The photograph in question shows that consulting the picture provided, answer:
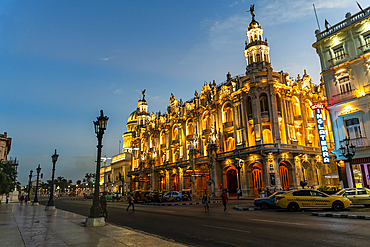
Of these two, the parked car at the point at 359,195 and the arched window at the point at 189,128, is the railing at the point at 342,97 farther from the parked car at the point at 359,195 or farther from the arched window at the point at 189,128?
the arched window at the point at 189,128

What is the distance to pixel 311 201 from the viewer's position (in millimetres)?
16734

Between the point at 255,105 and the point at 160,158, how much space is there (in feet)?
91.6

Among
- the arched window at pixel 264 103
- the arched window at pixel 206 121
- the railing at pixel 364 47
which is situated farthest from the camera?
the arched window at pixel 206 121

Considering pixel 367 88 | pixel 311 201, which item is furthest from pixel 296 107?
pixel 311 201

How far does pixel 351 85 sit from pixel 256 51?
771 inches

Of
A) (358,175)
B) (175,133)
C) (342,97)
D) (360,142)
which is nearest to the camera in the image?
(360,142)

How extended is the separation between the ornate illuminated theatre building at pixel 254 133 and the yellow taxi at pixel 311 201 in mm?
18060

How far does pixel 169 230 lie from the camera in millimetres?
10594

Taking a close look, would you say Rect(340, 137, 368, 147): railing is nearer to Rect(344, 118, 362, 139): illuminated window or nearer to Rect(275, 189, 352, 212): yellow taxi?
Rect(344, 118, 362, 139): illuminated window

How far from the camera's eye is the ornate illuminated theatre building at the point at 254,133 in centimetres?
3709

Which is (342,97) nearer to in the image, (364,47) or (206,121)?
(364,47)

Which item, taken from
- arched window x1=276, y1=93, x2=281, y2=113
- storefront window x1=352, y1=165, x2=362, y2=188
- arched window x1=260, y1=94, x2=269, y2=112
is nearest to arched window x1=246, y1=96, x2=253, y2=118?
arched window x1=260, y1=94, x2=269, y2=112

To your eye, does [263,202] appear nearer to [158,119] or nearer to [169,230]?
[169,230]

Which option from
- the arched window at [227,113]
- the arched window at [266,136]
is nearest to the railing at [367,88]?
the arched window at [266,136]
